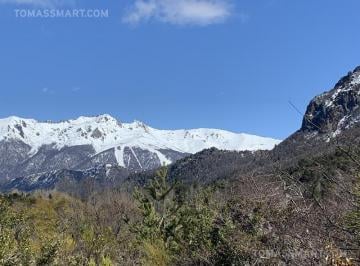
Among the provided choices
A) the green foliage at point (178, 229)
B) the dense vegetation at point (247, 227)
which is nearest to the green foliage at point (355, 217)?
the dense vegetation at point (247, 227)

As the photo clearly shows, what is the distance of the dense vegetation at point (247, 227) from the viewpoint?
17.4 ft

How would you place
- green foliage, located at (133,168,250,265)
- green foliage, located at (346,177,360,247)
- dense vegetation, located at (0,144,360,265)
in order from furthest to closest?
green foliage, located at (133,168,250,265)
dense vegetation, located at (0,144,360,265)
green foliage, located at (346,177,360,247)

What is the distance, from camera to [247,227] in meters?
17.6

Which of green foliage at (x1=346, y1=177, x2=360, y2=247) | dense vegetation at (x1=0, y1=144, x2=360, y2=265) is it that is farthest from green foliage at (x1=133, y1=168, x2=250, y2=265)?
green foliage at (x1=346, y1=177, x2=360, y2=247)

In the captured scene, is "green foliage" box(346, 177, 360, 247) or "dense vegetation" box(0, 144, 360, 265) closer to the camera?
"green foliage" box(346, 177, 360, 247)

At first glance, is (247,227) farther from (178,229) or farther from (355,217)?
(178,229)

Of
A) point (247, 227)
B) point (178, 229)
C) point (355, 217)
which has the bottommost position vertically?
point (355, 217)

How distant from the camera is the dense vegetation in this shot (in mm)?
5316

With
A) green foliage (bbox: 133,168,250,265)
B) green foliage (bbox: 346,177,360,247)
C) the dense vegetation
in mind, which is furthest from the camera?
green foliage (bbox: 133,168,250,265)

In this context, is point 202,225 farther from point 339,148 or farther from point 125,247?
point 339,148

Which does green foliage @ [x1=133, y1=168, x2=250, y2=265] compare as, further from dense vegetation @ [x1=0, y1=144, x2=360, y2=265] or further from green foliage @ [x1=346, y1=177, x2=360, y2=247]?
green foliage @ [x1=346, y1=177, x2=360, y2=247]

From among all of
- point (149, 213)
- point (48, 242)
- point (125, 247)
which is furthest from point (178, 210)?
point (48, 242)

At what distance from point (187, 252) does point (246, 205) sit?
26.4 ft

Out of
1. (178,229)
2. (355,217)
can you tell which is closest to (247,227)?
(355,217)
